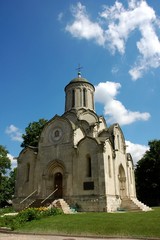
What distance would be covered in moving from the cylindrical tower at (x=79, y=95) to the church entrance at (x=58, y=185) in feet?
32.4

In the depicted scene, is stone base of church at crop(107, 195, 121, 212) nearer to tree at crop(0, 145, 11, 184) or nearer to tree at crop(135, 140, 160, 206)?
tree at crop(135, 140, 160, 206)

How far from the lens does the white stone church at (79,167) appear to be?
906 inches

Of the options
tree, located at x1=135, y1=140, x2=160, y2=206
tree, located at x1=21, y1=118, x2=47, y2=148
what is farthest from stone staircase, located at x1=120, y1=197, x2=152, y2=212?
tree, located at x1=21, y1=118, x2=47, y2=148

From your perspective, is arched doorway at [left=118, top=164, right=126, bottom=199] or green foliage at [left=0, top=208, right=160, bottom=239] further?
arched doorway at [left=118, top=164, right=126, bottom=199]

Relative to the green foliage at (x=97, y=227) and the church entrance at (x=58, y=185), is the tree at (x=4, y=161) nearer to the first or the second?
the church entrance at (x=58, y=185)

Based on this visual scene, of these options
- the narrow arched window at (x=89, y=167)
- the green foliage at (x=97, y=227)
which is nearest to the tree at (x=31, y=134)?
the narrow arched window at (x=89, y=167)

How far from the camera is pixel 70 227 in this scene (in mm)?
13148

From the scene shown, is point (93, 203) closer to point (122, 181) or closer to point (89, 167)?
point (89, 167)

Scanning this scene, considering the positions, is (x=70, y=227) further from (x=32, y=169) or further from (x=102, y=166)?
(x=32, y=169)

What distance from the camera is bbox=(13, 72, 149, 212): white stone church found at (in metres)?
23.0

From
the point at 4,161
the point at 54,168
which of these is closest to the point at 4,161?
the point at 4,161

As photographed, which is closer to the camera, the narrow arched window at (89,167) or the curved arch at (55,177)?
the narrow arched window at (89,167)

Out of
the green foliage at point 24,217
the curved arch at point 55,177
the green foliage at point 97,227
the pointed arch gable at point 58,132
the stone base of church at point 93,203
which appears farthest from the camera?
the pointed arch gable at point 58,132

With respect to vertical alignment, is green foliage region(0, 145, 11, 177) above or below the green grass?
above
